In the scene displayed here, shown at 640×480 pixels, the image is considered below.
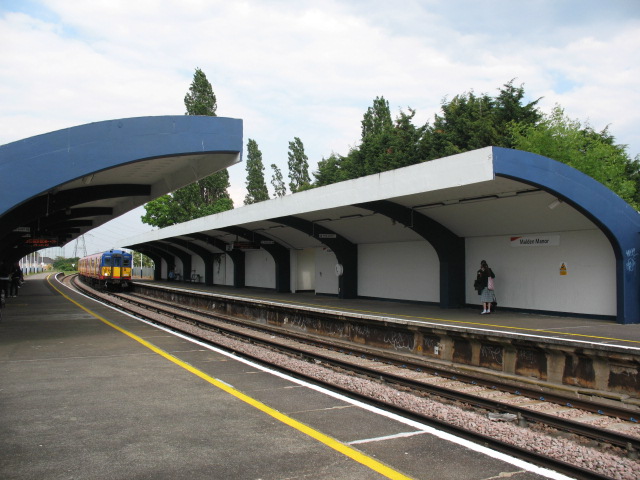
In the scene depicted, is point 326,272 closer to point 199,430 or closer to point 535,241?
point 535,241

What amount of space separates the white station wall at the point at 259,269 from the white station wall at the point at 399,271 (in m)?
9.06

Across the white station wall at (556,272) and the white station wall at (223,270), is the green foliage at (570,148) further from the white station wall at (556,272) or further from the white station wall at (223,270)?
the white station wall at (223,270)

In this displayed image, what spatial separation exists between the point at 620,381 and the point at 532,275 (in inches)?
308

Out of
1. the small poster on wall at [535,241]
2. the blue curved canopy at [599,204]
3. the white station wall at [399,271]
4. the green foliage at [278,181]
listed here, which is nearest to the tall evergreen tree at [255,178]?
the green foliage at [278,181]

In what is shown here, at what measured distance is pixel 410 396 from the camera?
7.36 meters

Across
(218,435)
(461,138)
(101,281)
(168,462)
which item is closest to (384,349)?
(218,435)

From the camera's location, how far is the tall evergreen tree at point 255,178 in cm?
6675

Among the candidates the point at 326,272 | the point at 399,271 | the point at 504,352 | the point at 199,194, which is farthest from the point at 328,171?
the point at 504,352

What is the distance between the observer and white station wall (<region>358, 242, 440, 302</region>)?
736 inches

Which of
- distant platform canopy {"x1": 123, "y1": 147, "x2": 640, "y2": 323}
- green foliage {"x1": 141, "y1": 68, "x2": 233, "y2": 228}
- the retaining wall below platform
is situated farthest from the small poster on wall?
green foliage {"x1": 141, "y1": 68, "x2": 233, "y2": 228}

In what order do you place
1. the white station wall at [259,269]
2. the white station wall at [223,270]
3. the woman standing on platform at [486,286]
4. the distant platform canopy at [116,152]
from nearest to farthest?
the distant platform canopy at [116,152] → the woman standing on platform at [486,286] → the white station wall at [259,269] → the white station wall at [223,270]

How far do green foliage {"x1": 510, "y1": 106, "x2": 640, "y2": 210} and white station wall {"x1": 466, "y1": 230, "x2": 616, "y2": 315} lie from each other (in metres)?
16.9

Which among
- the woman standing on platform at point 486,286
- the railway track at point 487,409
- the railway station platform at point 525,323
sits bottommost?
the railway track at point 487,409

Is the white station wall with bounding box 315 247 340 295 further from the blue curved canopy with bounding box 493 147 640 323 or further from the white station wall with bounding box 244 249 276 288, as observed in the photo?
the blue curved canopy with bounding box 493 147 640 323
